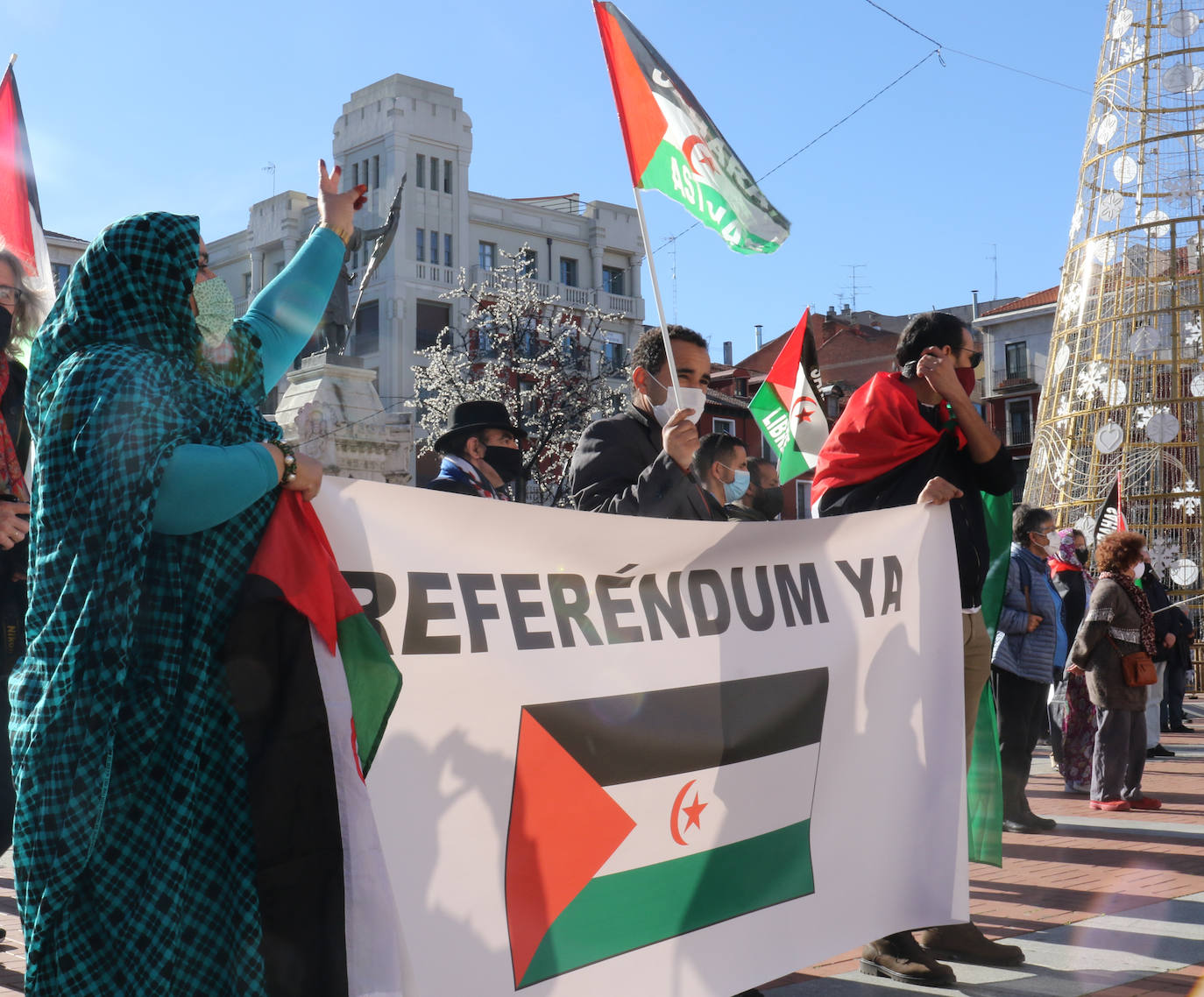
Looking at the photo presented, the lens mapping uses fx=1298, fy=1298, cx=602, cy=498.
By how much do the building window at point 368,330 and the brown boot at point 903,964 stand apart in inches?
1871

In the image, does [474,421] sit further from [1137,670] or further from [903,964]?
[1137,670]

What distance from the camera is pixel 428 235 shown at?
51.8 meters

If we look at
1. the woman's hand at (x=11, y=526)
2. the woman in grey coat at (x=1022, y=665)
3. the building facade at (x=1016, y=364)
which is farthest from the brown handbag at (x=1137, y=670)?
the building facade at (x=1016, y=364)

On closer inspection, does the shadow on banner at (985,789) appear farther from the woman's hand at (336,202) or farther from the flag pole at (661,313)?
the woman's hand at (336,202)

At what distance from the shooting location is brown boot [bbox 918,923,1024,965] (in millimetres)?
4029

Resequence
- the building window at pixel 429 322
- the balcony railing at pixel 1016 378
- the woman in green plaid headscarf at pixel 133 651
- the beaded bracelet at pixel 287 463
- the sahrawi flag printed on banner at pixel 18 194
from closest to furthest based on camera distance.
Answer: the woman in green plaid headscarf at pixel 133 651 → the beaded bracelet at pixel 287 463 → the sahrawi flag printed on banner at pixel 18 194 → the building window at pixel 429 322 → the balcony railing at pixel 1016 378

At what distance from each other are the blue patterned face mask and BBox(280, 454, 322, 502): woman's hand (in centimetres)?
28

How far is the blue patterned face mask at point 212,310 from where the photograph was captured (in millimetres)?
2463

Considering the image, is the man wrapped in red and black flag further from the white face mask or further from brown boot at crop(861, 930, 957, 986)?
the white face mask

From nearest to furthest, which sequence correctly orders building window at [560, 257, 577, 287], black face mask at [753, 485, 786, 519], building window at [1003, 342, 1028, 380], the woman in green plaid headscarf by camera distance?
the woman in green plaid headscarf < black face mask at [753, 485, 786, 519] < building window at [560, 257, 577, 287] < building window at [1003, 342, 1028, 380]

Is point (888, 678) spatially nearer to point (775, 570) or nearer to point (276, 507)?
point (775, 570)

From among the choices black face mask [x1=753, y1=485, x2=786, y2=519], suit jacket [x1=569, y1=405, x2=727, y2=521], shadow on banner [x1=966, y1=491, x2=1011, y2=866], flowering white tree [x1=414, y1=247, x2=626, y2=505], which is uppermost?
flowering white tree [x1=414, y1=247, x2=626, y2=505]

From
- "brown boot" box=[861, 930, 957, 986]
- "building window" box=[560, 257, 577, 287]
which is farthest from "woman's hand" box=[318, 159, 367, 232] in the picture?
"building window" box=[560, 257, 577, 287]

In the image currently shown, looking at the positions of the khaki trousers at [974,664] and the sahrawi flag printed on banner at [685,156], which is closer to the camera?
the khaki trousers at [974,664]
